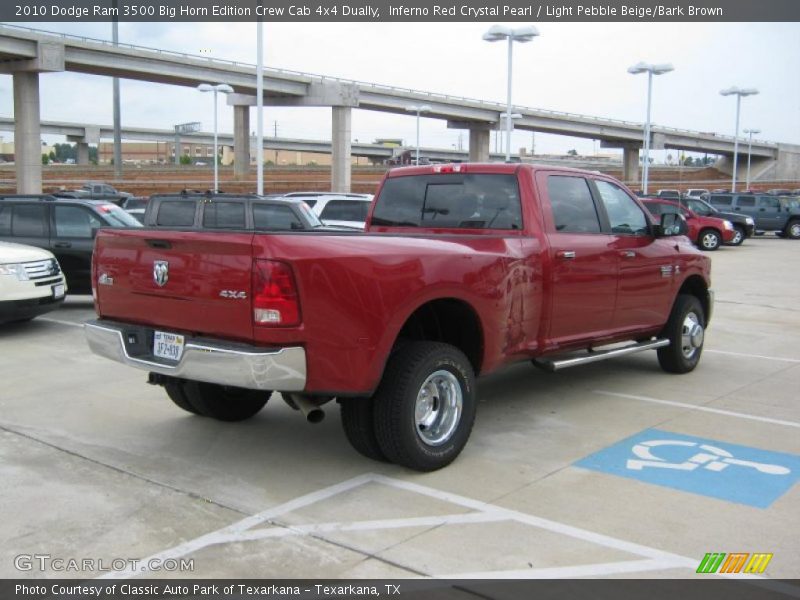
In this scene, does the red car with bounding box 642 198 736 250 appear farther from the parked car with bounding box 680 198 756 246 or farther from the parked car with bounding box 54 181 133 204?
the parked car with bounding box 54 181 133 204

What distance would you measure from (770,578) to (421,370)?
2.21 metres

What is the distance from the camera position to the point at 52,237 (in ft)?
42.7

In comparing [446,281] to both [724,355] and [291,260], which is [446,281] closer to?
[291,260]

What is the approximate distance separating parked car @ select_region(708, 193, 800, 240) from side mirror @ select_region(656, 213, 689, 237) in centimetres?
2997

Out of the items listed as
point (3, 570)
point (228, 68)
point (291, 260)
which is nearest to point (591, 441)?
point (291, 260)

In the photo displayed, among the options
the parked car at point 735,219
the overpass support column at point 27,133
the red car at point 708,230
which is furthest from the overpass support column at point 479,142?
the red car at point 708,230

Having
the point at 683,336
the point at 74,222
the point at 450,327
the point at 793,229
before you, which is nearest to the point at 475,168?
the point at 450,327

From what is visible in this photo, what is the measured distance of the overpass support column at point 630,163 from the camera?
328 feet

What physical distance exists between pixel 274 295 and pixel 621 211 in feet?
13.5

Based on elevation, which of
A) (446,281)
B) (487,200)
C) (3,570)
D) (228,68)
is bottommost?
(3,570)

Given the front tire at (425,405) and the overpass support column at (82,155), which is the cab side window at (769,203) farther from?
the overpass support column at (82,155)

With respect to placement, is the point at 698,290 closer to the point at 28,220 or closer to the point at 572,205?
the point at 572,205

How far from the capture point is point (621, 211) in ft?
24.8

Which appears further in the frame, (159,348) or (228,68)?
(228,68)
